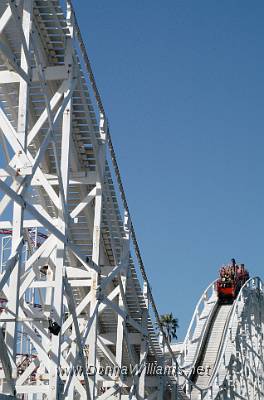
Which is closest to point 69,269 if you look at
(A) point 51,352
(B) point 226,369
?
(A) point 51,352

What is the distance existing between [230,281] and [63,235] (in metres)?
28.9

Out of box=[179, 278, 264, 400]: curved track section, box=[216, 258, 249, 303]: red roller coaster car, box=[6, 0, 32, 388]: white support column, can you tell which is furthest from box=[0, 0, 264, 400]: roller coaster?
box=[216, 258, 249, 303]: red roller coaster car

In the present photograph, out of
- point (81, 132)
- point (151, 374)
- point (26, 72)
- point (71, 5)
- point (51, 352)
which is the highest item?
point (71, 5)

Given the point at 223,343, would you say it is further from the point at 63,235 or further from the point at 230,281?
the point at 63,235

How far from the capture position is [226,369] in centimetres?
3681

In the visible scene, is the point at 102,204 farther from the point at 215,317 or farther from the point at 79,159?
the point at 215,317

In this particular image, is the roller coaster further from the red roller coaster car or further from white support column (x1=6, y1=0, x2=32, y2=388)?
the red roller coaster car

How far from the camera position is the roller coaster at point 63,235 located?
17656 millimetres

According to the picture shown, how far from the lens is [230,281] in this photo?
4775cm

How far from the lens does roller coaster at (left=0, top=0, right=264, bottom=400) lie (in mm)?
17656

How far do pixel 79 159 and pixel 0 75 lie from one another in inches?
180

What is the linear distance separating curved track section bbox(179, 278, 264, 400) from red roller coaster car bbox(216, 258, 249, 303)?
0.90m

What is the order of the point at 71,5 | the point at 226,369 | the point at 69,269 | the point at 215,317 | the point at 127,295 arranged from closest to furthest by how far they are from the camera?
the point at 71,5 → the point at 69,269 → the point at 127,295 → the point at 226,369 → the point at 215,317

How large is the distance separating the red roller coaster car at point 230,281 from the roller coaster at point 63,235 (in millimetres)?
12777
